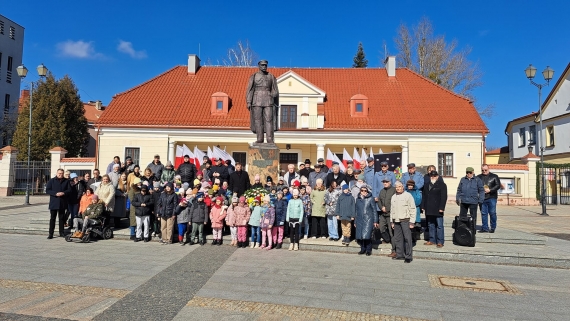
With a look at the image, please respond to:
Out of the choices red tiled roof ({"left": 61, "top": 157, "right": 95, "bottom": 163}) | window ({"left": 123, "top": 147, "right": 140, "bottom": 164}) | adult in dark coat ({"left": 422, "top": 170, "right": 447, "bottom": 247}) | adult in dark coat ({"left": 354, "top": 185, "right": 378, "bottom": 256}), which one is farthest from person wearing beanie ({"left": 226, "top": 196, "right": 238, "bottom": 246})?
red tiled roof ({"left": 61, "top": 157, "right": 95, "bottom": 163})

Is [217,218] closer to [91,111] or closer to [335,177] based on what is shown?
[335,177]

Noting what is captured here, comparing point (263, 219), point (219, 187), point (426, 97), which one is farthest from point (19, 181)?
point (426, 97)

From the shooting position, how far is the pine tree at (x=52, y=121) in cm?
2827

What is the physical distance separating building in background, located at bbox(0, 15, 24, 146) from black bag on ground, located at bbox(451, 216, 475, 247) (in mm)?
41077

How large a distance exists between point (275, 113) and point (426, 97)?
695 inches

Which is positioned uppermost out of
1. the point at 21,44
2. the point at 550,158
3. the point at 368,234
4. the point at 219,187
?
the point at 21,44

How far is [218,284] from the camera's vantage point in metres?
5.60

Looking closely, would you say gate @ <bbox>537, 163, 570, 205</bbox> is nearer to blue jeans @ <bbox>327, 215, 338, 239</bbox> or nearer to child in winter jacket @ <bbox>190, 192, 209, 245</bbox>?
blue jeans @ <bbox>327, 215, 338, 239</bbox>

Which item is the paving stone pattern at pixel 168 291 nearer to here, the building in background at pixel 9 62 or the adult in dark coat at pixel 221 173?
the adult in dark coat at pixel 221 173

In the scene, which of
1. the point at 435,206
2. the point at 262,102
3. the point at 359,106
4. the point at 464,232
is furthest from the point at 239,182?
the point at 359,106

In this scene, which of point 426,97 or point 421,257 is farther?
point 426,97

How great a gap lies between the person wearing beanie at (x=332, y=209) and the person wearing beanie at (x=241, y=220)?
1884 mm

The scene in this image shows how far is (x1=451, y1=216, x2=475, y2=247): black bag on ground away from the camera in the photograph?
8.22 metres

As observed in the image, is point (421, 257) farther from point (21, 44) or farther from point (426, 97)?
point (21, 44)
